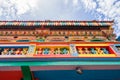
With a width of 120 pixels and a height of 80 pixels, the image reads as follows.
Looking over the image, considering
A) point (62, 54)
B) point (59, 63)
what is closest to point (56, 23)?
point (62, 54)

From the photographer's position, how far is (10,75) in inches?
366

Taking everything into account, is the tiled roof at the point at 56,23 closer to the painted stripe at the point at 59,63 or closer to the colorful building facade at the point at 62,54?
the colorful building facade at the point at 62,54

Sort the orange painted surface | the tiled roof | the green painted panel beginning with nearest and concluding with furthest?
the green painted panel, the orange painted surface, the tiled roof

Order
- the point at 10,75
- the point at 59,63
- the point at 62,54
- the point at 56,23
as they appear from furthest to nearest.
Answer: the point at 56,23 → the point at 10,75 → the point at 62,54 → the point at 59,63

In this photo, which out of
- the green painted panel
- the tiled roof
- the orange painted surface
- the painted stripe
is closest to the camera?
the painted stripe

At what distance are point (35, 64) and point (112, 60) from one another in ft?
10.5

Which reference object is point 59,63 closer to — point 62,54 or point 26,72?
point 62,54

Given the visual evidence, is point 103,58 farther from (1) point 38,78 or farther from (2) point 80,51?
(1) point 38,78

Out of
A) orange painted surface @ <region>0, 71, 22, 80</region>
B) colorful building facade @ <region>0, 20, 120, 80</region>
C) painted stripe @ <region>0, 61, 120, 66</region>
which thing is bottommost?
orange painted surface @ <region>0, 71, 22, 80</region>

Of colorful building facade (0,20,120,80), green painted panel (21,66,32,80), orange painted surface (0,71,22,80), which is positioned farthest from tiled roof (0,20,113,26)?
green painted panel (21,66,32,80)

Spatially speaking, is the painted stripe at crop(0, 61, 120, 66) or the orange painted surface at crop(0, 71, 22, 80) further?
the orange painted surface at crop(0, 71, 22, 80)

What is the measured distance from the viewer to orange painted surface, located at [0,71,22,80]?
914 centimetres

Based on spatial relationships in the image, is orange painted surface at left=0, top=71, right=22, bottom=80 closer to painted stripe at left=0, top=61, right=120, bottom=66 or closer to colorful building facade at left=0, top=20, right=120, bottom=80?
colorful building facade at left=0, top=20, right=120, bottom=80

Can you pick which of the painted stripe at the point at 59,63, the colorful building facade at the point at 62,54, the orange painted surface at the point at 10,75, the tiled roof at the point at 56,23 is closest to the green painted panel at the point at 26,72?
the colorful building facade at the point at 62,54
